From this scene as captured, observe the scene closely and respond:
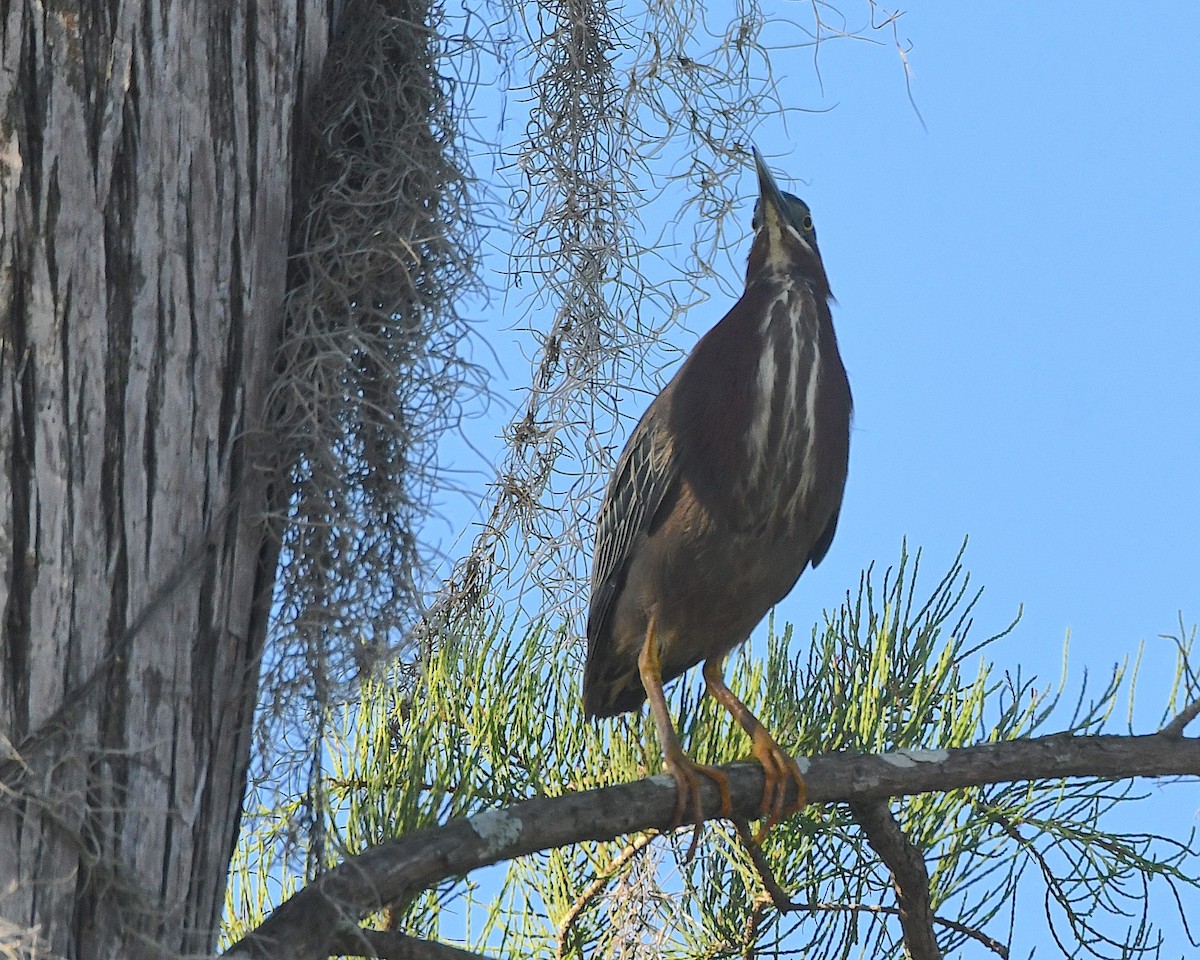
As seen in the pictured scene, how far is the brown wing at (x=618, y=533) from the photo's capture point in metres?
2.58

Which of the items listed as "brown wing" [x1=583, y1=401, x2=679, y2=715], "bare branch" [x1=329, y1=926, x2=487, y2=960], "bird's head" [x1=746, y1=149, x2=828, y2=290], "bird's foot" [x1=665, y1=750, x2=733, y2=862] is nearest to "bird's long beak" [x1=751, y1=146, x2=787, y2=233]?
"bird's head" [x1=746, y1=149, x2=828, y2=290]

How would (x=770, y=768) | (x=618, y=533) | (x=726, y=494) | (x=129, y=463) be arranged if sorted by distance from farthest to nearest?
(x=618, y=533) < (x=726, y=494) < (x=770, y=768) < (x=129, y=463)

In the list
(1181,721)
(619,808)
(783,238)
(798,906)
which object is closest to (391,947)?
(619,808)

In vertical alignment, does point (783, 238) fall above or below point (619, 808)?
above

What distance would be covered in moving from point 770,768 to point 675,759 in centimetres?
14

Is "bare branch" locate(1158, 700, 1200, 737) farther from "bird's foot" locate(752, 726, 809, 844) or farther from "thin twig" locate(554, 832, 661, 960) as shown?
"thin twig" locate(554, 832, 661, 960)

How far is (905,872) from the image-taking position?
194 centimetres

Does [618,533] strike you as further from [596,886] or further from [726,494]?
[596,886]

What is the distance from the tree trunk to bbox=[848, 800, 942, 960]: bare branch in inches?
34.4

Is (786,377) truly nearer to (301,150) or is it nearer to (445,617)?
(445,617)

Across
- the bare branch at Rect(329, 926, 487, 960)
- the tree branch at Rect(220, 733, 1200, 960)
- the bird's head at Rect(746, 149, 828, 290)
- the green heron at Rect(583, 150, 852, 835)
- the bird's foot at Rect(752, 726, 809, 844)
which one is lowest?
the bare branch at Rect(329, 926, 487, 960)

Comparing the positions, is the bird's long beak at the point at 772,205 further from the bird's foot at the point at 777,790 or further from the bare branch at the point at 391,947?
the bare branch at the point at 391,947

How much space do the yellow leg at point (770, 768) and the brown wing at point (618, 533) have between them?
1.00ft

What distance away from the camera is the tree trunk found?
1225 mm
